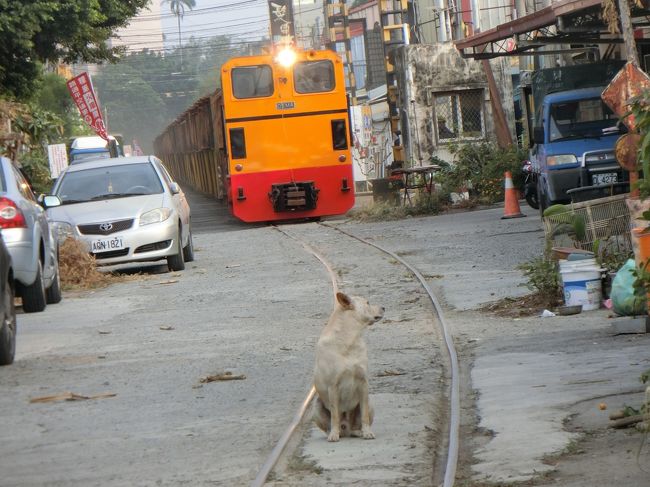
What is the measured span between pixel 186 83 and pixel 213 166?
A: 10466 centimetres

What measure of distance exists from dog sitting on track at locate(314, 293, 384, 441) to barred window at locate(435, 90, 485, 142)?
2855cm

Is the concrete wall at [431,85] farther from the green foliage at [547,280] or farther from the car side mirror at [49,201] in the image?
the green foliage at [547,280]

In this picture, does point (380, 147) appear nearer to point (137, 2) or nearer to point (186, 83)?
point (137, 2)

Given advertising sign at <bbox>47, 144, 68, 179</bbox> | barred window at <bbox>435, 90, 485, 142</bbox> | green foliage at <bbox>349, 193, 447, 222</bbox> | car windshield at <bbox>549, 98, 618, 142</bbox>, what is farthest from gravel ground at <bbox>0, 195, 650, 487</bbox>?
advertising sign at <bbox>47, 144, 68, 179</bbox>

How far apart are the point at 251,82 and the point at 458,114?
949cm

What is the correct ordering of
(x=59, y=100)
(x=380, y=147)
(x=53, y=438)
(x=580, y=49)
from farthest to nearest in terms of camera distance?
1. (x=59, y=100)
2. (x=380, y=147)
3. (x=580, y=49)
4. (x=53, y=438)

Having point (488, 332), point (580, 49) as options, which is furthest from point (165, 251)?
point (580, 49)

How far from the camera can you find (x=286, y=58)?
91.1 ft

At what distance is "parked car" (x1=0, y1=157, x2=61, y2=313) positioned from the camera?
42.2 ft

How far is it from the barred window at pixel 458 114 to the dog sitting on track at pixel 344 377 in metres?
28.5

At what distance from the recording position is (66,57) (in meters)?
30.7

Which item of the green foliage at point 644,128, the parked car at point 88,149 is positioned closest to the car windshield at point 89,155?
the parked car at point 88,149

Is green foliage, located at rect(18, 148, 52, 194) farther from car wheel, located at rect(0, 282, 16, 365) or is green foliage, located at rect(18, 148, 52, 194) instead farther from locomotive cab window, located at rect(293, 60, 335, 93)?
car wheel, located at rect(0, 282, 16, 365)

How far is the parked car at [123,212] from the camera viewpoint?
17.2 m
